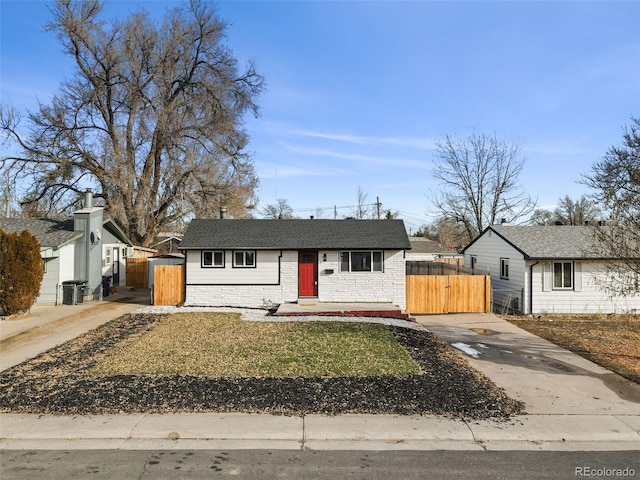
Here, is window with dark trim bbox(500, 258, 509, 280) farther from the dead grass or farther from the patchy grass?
the dead grass

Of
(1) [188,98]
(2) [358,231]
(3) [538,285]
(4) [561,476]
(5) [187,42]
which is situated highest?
(5) [187,42]

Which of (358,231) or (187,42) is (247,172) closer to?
(187,42)

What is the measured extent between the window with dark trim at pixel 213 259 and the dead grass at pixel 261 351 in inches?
177

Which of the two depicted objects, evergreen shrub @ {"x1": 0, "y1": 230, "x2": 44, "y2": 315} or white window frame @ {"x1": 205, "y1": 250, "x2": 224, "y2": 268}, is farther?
white window frame @ {"x1": 205, "y1": 250, "x2": 224, "y2": 268}

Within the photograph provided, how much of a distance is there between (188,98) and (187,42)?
412 centimetres

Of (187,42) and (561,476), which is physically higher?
(187,42)

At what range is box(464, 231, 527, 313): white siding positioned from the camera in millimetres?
18422

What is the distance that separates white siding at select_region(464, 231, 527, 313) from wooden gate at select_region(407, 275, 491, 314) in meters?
1.87

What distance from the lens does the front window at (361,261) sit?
1777 cm

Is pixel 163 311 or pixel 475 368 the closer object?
pixel 475 368

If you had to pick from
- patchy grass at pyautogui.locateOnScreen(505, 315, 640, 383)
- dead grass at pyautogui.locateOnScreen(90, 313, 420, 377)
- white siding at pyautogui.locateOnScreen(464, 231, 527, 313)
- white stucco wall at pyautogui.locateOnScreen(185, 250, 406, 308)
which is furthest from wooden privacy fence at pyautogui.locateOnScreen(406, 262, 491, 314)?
dead grass at pyautogui.locateOnScreen(90, 313, 420, 377)

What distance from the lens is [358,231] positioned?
1875 centimetres

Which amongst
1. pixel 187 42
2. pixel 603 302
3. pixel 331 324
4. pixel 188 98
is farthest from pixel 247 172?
pixel 603 302

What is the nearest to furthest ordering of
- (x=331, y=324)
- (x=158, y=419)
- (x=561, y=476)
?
(x=561, y=476) < (x=158, y=419) < (x=331, y=324)
